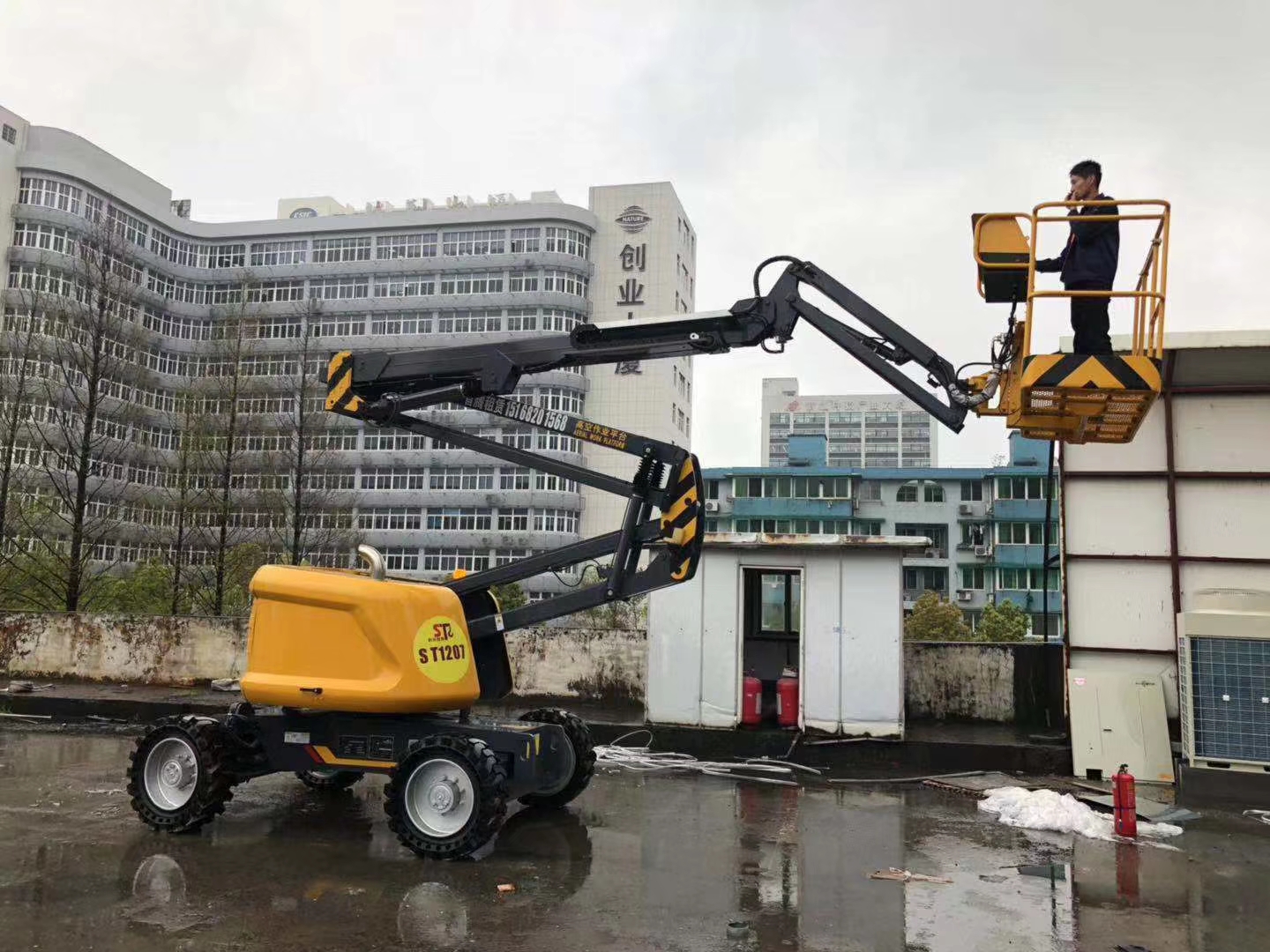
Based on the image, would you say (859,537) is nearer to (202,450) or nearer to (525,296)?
(202,450)

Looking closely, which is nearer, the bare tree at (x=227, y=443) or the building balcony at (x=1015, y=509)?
the bare tree at (x=227, y=443)

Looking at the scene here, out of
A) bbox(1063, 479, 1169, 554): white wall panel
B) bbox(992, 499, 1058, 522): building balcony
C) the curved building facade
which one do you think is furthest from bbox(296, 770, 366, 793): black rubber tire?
bbox(992, 499, 1058, 522): building balcony

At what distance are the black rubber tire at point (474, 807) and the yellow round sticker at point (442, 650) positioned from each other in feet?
2.15

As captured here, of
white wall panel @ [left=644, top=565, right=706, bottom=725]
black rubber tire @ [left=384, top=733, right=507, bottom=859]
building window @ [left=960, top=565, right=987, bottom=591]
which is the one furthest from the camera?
building window @ [left=960, top=565, right=987, bottom=591]

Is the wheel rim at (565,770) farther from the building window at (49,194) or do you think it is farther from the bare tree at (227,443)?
the building window at (49,194)

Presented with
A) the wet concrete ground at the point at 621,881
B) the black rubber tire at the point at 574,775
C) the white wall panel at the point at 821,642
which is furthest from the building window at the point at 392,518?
the black rubber tire at the point at 574,775

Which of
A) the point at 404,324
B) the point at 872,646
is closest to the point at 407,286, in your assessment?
the point at 404,324

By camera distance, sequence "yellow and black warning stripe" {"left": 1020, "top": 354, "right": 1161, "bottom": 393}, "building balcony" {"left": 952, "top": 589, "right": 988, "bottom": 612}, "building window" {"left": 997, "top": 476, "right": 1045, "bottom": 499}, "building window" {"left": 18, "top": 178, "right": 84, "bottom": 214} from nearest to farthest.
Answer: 1. "yellow and black warning stripe" {"left": 1020, "top": 354, "right": 1161, "bottom": 393}
2. "building window" {"left": 997, "top": 476, "right": 1045, "bottom": 499}
3. "building balcony" {"left": 952, "top": 589, "right": 988, "bottom": 612}
4. "building window" {"left": 18, "top": 178, "right": 84, "bottom": 214}

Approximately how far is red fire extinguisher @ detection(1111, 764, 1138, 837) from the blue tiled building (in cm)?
4918

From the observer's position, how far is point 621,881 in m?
7.23

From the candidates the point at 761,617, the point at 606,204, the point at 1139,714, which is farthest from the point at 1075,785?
the point at 606,204

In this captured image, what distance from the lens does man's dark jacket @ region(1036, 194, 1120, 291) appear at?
Result: 23.1 feet

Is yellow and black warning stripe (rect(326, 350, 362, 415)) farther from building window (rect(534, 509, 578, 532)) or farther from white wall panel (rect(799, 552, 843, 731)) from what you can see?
building window (rect(534, 509, 578, 532))

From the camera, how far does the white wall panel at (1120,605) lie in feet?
41.3
